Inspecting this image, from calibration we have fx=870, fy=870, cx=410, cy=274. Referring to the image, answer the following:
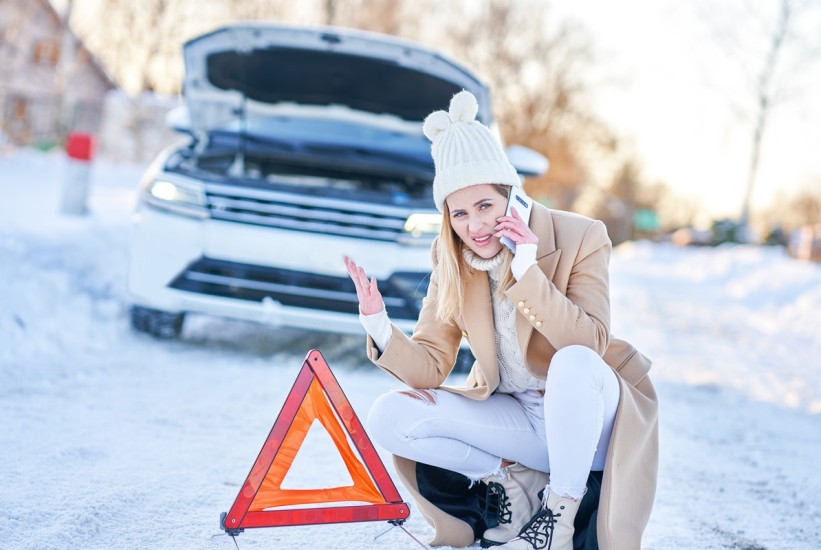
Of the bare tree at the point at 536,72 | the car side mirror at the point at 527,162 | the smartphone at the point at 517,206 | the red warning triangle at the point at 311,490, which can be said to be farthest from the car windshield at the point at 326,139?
the bare tree at the point at 536,72

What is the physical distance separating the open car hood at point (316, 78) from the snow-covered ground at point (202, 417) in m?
1.63

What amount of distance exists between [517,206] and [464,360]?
2795mm

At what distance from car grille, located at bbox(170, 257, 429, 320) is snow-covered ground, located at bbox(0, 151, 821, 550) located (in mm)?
455

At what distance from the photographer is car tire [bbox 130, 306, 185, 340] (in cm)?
545

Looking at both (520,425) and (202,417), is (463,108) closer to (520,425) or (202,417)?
(520,425)

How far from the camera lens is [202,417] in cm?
405

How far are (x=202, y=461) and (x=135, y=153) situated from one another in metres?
24.1

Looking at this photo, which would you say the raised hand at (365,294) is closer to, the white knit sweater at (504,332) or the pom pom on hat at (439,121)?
the white knit sweater at (504,332)

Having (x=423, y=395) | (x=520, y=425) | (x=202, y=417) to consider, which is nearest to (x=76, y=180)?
(x=202, y=417)

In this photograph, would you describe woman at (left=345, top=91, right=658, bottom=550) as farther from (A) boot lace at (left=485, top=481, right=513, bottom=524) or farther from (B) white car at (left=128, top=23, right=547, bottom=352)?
(B) white car at (left=128, top=23, right=547, bottom=352)

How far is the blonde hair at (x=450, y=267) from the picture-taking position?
2.72 m

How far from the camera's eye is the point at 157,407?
4137 millimetres

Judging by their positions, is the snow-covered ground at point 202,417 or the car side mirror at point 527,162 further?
the car side mirror at point 527,162

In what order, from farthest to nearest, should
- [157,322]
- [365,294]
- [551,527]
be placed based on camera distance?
1. [157,322]
2. [365,294]
3. [551,527]
